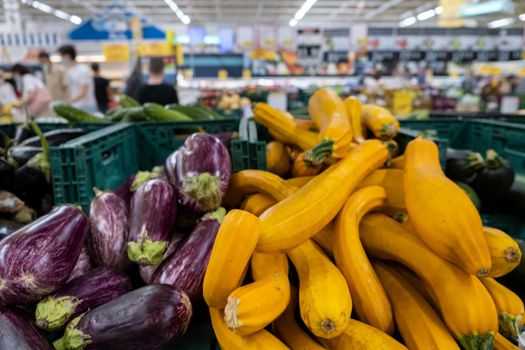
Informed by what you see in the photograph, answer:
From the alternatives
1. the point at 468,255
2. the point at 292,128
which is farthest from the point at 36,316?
the point at 292,128

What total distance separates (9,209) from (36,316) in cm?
53

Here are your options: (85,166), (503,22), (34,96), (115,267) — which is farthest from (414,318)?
(503,22)

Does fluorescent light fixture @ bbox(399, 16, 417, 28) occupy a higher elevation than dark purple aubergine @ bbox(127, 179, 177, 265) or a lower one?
higher

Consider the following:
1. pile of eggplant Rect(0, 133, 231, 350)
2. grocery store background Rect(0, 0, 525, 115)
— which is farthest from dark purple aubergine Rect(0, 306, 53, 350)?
grocery store background Rect(0, 0, 525, 115)

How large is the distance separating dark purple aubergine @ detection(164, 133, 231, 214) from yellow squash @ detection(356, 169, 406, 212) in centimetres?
37

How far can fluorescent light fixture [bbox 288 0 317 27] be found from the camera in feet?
58.6

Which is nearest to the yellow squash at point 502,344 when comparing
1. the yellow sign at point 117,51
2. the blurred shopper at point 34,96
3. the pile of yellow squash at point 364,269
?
the pile of yellow squash at point 364,269

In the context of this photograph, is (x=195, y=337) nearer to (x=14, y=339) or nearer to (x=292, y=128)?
(x=14, y=339)

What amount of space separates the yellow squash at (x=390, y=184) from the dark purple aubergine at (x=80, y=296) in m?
0.63

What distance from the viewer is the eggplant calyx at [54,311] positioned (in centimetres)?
79

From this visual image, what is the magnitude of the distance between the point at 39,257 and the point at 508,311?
933 mm

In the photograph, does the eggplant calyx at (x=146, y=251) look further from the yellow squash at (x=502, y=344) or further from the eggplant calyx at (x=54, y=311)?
the yellow squash at (x=502, y=344)

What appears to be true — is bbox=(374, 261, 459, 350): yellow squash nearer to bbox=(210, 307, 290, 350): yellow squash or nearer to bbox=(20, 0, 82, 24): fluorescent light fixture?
bbox=(210, 307, 290, 350): yellow squash

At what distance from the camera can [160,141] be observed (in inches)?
76.4
